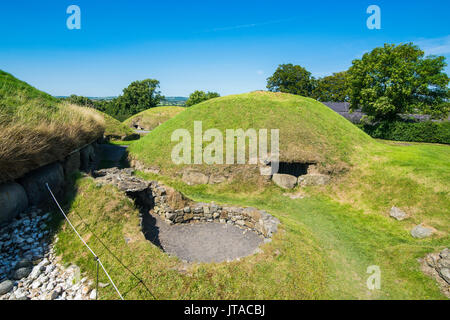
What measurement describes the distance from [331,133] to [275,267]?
12.6m

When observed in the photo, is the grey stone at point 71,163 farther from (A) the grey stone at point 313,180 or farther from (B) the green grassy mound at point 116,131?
(B) the green grassy mound at point 116,131

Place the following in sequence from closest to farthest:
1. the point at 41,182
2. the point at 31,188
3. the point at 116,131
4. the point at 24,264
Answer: the point at 24,264, the point at 31,188, the point at 41,182, the point at 116,131

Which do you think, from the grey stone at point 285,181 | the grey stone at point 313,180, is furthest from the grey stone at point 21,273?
the grey stone at point 313,180

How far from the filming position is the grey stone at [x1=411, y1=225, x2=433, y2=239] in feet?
28.1

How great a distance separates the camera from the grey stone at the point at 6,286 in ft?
15.6

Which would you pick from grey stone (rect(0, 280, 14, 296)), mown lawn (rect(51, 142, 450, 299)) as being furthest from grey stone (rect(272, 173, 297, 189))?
grey stone (rect(0, 280, 14, 296))

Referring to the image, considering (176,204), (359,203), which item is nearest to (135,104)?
(176,204)

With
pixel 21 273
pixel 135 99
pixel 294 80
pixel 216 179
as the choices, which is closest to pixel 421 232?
pixel 216 179

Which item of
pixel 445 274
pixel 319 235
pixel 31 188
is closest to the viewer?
pixel 445 274

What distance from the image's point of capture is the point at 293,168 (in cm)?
1409

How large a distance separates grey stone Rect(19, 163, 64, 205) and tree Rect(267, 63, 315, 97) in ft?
173

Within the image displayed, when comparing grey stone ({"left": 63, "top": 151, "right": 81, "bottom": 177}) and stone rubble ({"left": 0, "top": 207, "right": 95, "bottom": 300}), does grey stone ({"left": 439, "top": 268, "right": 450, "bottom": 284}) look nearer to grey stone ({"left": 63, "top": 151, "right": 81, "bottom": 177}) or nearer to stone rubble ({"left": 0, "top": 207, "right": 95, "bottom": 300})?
stone rubble ({"left": 0, "top": 207, "right": 95, "bottom": 300})

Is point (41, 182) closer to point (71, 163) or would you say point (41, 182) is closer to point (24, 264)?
point (71, 163)

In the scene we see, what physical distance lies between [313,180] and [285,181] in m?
1.75
